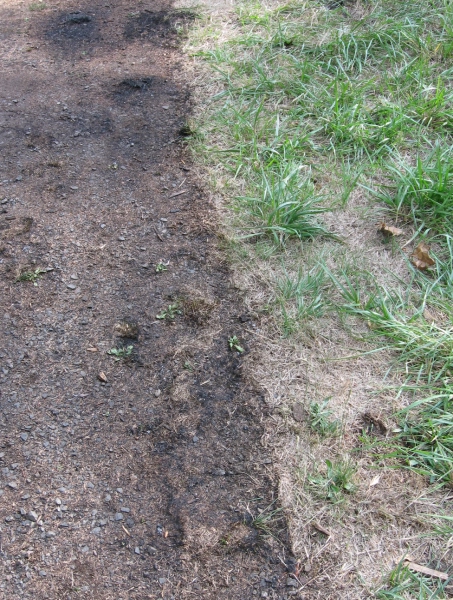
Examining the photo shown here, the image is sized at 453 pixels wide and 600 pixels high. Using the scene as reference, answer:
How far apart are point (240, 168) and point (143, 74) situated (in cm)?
132

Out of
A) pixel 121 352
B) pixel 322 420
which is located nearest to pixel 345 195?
pixel 322 420

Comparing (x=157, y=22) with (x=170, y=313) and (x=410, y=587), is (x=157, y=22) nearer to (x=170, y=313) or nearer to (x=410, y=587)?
(x=170, y=313)

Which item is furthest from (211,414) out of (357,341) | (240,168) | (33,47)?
(33,47)

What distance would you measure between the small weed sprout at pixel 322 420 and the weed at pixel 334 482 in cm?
13

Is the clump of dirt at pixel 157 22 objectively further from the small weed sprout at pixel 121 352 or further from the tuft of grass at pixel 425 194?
the small weed sprout at pixel 121 352

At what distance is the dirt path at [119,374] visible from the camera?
5.64 feet

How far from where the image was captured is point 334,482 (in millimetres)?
1828

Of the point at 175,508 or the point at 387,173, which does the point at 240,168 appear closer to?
the point at 387,173

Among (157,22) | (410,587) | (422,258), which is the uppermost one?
(157,22)

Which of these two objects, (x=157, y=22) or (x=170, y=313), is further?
(x=157, y=22)

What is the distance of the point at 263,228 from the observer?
2668mm

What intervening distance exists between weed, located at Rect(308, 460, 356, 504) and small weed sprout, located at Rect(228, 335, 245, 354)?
60 cm

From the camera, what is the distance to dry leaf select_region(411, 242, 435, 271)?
2.48 meters

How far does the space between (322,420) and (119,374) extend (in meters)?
0.82
